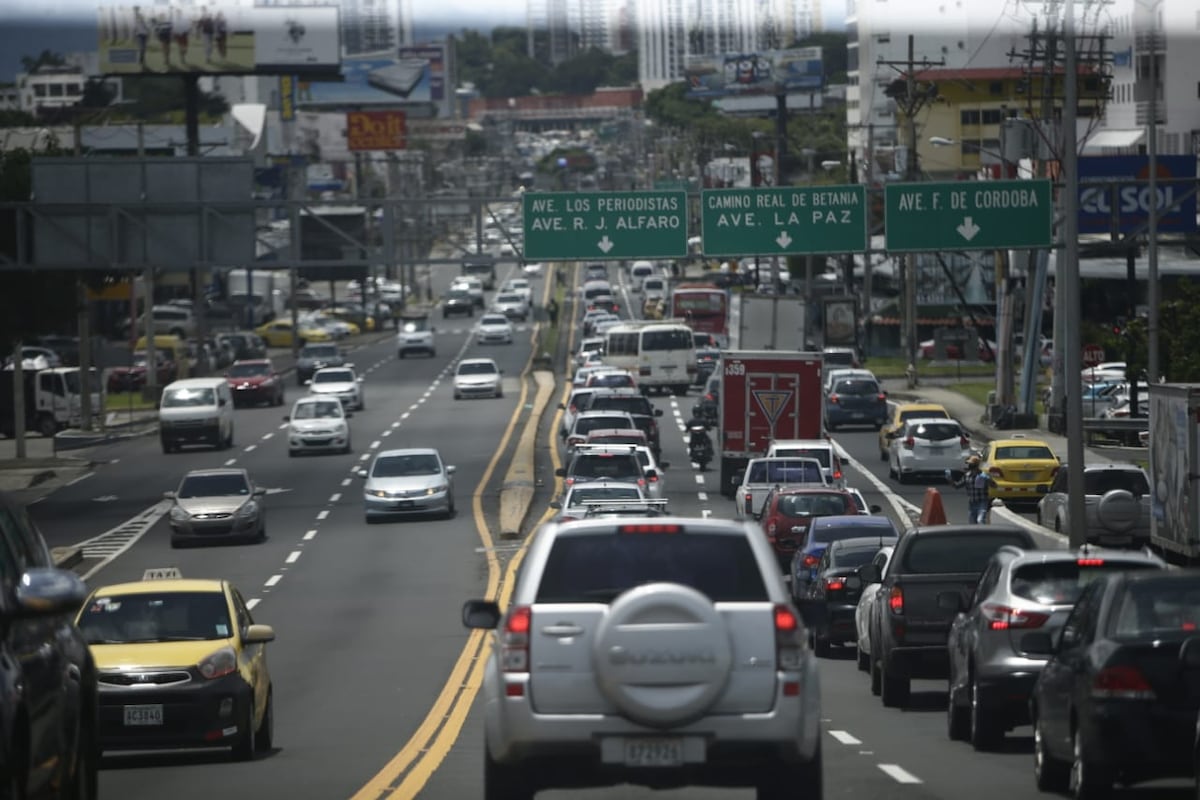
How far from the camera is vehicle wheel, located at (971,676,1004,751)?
16.3 meters

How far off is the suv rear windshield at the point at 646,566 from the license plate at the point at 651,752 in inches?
28.8

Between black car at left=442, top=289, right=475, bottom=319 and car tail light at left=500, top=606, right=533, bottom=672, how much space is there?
120749mm

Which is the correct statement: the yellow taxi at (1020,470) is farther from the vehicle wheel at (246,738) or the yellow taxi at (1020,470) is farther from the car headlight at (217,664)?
the car headlight at (217,664)

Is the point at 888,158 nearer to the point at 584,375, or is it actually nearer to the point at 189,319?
the point at 189,319

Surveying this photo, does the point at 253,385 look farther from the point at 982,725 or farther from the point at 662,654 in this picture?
the point at 662,654

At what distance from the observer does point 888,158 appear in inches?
4877

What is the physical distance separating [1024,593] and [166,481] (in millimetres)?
40067

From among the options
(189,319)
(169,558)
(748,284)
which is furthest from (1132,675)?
(748,284)

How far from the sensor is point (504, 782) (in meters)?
11.1

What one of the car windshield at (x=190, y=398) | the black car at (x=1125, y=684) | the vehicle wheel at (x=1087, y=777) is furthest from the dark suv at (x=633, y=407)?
the vehicle wheel at (x=1087, y=777)

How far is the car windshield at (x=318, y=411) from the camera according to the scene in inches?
2303

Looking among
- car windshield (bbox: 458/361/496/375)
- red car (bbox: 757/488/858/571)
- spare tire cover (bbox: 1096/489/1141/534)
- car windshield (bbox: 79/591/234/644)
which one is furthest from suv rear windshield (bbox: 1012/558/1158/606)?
car windshield (bbox: 458/361/496/375)

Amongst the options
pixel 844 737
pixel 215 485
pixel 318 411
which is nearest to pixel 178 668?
pixel 844 737

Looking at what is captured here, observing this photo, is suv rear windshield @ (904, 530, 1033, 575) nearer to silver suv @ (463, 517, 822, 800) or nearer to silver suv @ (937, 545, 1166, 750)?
silver suv @ (937, 545, 1166, 750)
